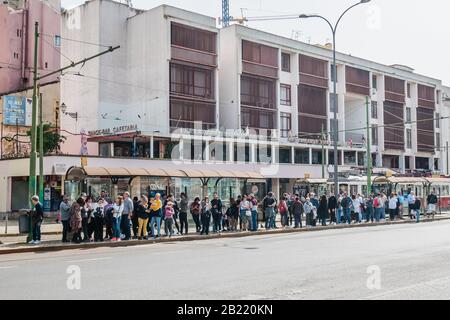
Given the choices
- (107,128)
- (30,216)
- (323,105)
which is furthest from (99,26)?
(30,216)

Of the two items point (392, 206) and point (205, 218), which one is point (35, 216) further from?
point (392, 206)

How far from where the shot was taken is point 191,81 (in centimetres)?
4850

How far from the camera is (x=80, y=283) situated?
10.1m

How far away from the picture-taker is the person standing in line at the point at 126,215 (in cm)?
2017

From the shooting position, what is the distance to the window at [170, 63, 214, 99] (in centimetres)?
4734

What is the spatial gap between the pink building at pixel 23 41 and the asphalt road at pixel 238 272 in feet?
138

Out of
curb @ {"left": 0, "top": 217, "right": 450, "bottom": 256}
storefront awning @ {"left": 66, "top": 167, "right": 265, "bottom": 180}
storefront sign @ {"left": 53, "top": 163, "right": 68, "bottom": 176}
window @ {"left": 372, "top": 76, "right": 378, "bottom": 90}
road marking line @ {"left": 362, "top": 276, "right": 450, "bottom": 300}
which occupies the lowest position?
curb @ {"left": 0, "top": 217, "right": 450, "bottom": 256}

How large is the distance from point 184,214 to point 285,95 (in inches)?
1409

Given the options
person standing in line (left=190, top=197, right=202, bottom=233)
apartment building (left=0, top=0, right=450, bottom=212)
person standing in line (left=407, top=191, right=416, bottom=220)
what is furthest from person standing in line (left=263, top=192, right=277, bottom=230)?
apartment building (left=0, top=0, right=450, bottom=212)

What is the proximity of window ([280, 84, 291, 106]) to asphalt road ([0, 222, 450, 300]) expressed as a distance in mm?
39807

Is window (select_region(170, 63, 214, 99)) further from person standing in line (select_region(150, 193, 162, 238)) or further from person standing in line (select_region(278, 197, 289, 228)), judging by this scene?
person standing in line (select_region(150, 193, 162, 238))

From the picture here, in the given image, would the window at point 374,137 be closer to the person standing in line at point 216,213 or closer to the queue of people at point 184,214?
the queue of people at point 184,214

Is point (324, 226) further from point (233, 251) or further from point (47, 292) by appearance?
point (47, 292)

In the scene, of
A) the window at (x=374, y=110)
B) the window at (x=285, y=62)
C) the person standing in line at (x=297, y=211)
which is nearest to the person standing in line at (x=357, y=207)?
the person standing in line at (x=297, y=211)
